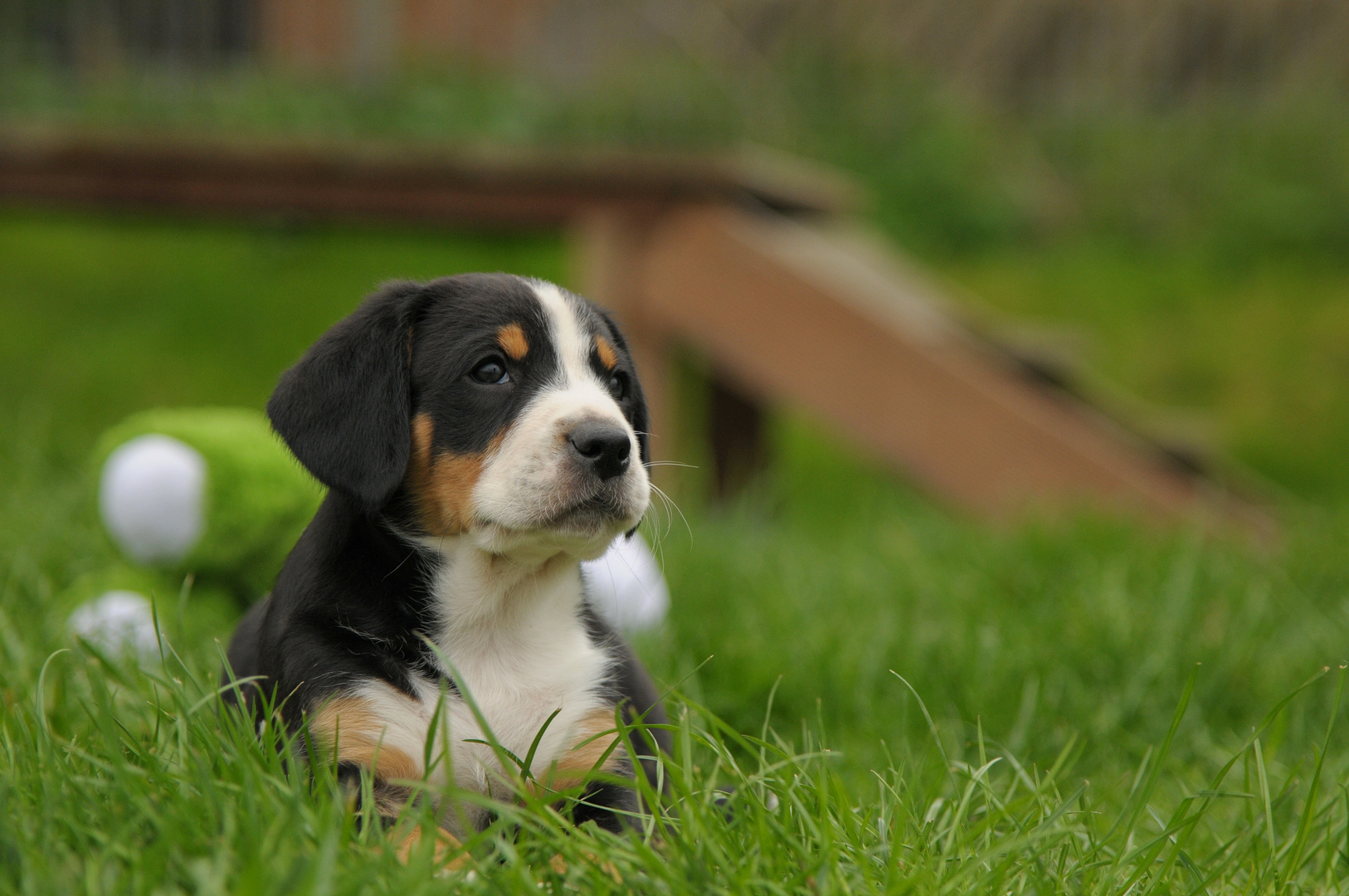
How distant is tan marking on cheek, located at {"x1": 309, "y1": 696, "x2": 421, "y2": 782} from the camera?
6.62 feet

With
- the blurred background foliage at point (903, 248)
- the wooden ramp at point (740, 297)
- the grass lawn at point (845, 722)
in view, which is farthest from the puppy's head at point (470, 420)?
the wooden ramp at point (740, 297)

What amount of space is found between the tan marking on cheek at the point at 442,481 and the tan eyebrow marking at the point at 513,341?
163 millimetres

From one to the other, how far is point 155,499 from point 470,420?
154 centimetres

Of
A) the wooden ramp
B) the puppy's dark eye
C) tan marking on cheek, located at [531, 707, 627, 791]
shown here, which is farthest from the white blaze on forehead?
the wooden ramp

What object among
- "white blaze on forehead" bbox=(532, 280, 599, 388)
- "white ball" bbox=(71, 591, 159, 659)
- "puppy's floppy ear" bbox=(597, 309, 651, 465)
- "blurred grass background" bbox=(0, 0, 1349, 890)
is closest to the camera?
"white blaze on forehead" bbox=(532, 280, 599, 388)

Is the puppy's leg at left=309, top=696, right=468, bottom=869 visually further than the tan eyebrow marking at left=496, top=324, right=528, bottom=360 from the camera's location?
No

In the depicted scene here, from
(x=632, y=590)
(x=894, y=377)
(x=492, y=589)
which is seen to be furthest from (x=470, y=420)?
(x=894, y=377)

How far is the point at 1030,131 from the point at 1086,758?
8.97 m

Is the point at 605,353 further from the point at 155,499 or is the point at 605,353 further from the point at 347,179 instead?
the point at 347,179

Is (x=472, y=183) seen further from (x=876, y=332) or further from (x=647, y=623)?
(x=647, y=623)

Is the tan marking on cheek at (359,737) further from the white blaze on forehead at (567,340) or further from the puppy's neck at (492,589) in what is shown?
the white blaze on forehead at (567,340)

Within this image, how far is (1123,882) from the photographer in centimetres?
201

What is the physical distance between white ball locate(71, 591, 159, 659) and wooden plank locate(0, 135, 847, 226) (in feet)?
9.99

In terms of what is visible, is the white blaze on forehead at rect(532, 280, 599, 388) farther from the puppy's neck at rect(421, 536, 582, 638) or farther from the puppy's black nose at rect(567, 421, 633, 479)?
the puppy's neck at rect(421, 536, 582, 638)
